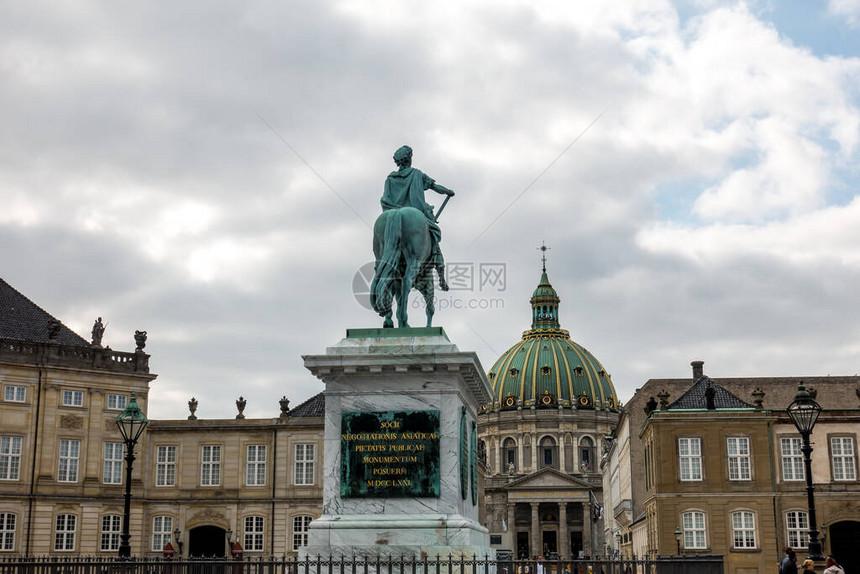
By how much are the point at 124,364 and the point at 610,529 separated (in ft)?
248

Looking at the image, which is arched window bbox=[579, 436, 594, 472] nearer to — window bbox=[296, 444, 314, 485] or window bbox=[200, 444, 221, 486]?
window bbox=[296, 444, 314, 485]

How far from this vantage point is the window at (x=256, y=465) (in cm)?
6062

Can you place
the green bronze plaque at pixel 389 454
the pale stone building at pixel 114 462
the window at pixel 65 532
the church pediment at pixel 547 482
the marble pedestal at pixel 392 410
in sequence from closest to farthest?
the marble pedestal at pixel 392 410, the green bronze plaque at pixel 389 454, the pale stone building at pixel 114 462, the window at pixel 65 532, the church pediment at pixel 547 482

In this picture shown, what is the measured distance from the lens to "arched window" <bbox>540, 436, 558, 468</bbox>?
17588 centimetres

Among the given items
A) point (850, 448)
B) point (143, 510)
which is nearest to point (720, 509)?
point (850, 448)

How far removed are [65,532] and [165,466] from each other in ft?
23.4

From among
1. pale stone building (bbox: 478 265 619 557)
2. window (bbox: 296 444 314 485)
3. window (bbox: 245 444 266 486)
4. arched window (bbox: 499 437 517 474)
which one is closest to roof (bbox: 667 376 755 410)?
window (bbox: 296 444 314 485)

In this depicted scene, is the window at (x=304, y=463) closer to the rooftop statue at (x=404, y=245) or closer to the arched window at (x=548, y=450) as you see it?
the rooftop statue at (x=404, y=245)

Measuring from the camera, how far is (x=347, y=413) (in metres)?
16.6

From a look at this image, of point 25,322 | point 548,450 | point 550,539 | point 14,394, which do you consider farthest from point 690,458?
point 548,450

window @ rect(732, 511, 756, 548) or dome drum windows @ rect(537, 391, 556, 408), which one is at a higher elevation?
dome drum windows @ rect(537, 391, 556, 408)

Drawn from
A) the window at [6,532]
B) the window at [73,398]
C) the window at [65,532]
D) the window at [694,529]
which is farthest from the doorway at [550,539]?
the window at [6,532]

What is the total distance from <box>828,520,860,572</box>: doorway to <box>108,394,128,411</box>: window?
38.2m

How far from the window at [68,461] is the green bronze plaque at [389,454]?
44179mm
